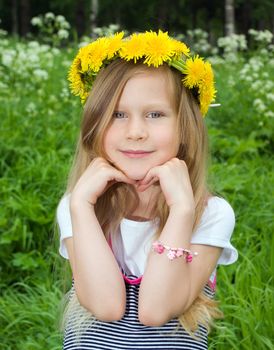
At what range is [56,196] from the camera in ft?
13.2

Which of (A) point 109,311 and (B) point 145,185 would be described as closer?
(A) point 109,311

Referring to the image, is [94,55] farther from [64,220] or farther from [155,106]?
[64,220]

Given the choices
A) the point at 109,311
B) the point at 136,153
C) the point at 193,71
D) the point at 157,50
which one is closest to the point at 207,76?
the point at 193,71

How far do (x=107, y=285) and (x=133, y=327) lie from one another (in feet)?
0.45

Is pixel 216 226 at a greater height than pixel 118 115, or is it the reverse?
pixel 118 115

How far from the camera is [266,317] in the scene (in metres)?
2.68

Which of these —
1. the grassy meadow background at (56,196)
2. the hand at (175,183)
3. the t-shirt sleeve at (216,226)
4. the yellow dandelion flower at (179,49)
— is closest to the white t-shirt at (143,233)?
the t-shirt sleeve at (216,226)

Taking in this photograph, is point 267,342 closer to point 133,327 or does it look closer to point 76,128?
point 133,327

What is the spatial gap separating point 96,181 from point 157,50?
13.6 inches

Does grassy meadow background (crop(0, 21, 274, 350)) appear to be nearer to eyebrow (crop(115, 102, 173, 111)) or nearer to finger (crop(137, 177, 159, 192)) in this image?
finger (crop(137, 177, 159, 192))

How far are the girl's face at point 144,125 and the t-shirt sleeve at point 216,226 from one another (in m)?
0.18

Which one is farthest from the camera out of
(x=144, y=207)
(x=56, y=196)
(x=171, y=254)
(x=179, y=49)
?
(x=56, y=196)

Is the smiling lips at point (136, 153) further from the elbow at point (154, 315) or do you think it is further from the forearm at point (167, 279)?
the elbow at point (154, 315)

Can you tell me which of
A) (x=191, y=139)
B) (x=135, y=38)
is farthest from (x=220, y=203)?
(x=135, y=38)
